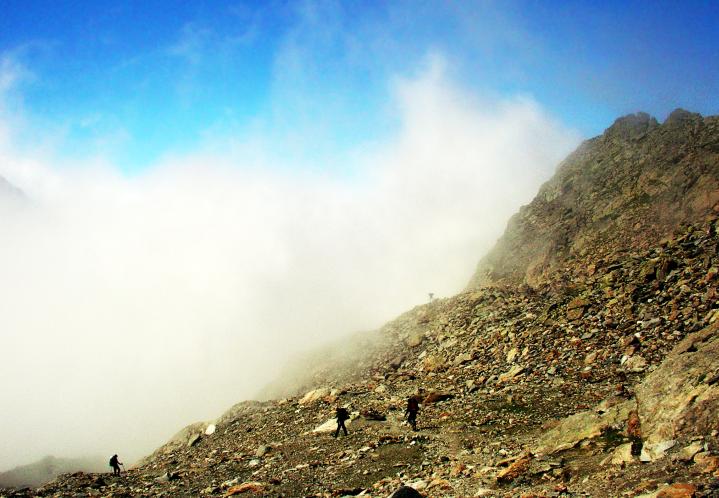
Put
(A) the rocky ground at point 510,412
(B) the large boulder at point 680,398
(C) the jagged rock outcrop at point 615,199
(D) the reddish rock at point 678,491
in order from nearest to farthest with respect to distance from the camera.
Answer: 1. (D) the reddish rock at point 678,491
2. (B) the large boulder at point 680,398
3. (A) the rocky ground at point 510,412
4. (C) the jagged rock outcrop at point 615,199

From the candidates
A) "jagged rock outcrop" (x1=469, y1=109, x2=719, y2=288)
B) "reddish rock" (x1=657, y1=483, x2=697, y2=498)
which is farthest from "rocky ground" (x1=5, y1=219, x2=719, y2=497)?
"jagged rock outcrop" (x1=469, y1=109, x2=719, y2=288)

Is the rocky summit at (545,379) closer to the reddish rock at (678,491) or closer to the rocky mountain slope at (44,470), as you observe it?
the reddish rock at (678,491)

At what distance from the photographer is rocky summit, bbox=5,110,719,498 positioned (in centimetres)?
1214

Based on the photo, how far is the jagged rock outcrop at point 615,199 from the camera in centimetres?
3666

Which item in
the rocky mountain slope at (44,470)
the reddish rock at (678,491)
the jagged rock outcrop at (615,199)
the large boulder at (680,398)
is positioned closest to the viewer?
the reddish rock at (678,491)

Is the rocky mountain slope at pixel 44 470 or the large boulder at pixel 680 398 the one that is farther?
the rocky mountain slope at pixel 44 470

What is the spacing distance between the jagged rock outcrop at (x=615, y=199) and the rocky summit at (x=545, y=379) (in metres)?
0.20

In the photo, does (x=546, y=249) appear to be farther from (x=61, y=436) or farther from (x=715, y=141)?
(x=61, y=436)

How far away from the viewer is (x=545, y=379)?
2416 cm

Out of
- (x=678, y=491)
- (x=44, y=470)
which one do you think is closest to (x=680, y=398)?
(x=678, y=491)

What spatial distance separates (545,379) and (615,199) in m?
27.7

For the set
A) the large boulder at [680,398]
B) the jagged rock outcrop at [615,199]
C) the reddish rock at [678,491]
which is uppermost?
the jagged rock outcrop at [615,199]

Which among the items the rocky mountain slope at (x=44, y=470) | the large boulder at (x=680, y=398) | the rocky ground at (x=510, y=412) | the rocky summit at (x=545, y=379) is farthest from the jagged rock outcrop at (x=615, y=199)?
the rocky mountain slope at (x=44, y=470)

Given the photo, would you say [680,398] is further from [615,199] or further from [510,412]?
[615,199]
